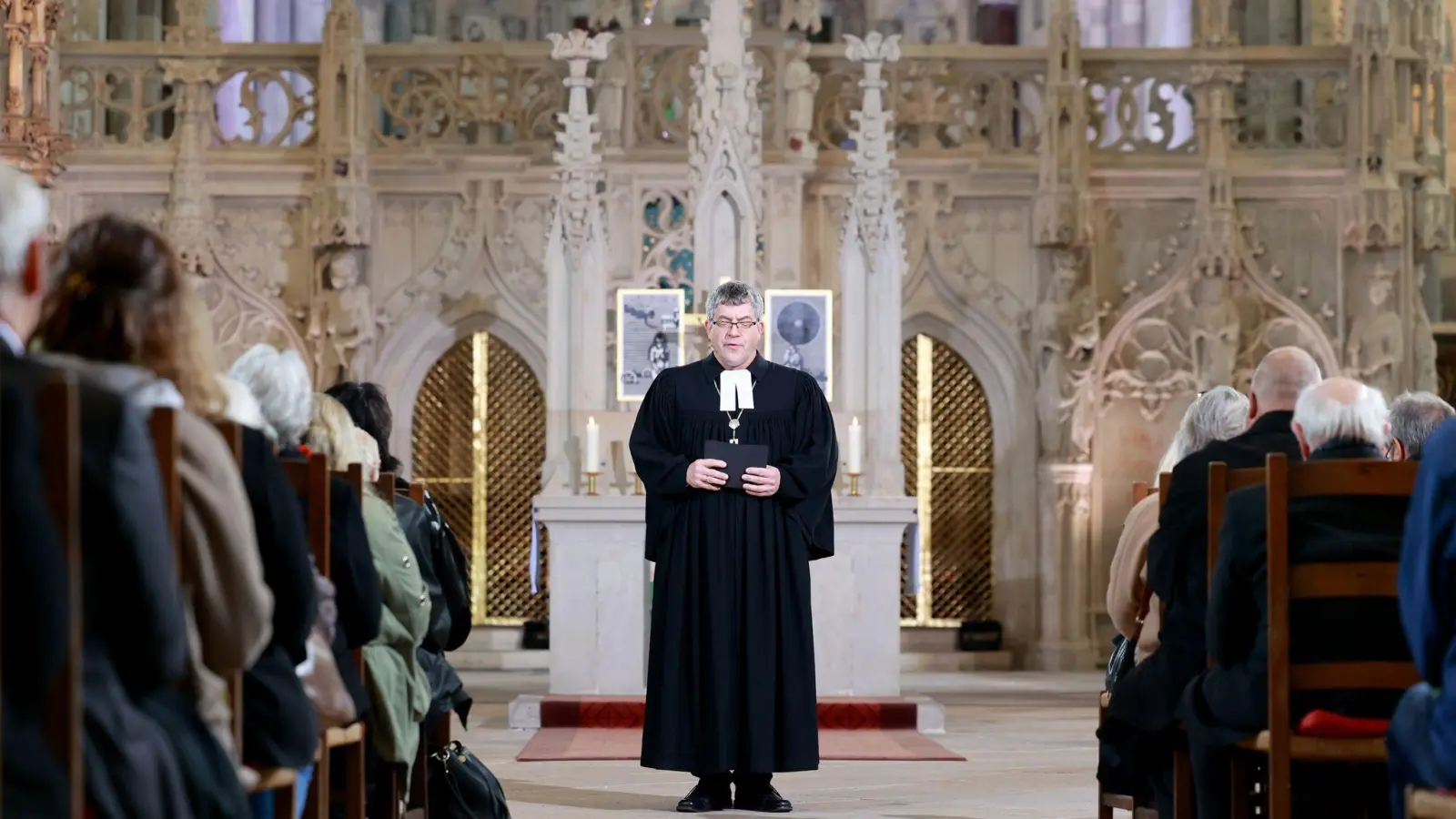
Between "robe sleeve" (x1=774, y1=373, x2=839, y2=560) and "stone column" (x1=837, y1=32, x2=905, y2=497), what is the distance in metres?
3.58

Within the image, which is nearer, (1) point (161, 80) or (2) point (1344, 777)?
(2) point (1344, 777)

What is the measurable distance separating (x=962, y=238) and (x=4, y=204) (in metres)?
11.3

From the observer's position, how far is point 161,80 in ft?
46.8

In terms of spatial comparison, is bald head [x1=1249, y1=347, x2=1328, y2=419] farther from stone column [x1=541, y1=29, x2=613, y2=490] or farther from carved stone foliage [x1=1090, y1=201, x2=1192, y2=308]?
carved stone foliage [x1=1090, y1=201, x2=1192, y2=308]

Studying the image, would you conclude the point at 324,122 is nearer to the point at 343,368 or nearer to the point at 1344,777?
the point at 343,368

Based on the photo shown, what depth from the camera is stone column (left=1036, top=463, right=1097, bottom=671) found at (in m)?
14.0

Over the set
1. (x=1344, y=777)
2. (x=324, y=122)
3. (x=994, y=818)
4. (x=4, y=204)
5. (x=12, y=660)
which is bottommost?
(x=994, y=818)

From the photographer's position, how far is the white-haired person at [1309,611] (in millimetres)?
4648

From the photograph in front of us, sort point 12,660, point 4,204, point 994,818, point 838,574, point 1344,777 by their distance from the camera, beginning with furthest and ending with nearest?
point 838,574, point 994,818, point 1344,777, point 4,204, point 12,660

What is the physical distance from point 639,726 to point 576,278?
2346 mm

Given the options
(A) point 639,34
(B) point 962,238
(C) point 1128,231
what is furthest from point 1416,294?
(A) point 639,34

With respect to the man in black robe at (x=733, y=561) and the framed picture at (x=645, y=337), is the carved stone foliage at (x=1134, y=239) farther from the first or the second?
the man in black robe at (x=733, y=561)

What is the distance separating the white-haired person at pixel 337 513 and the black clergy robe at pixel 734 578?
7.63 feet

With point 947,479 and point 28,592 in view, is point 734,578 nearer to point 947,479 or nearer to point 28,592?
point 28,592
